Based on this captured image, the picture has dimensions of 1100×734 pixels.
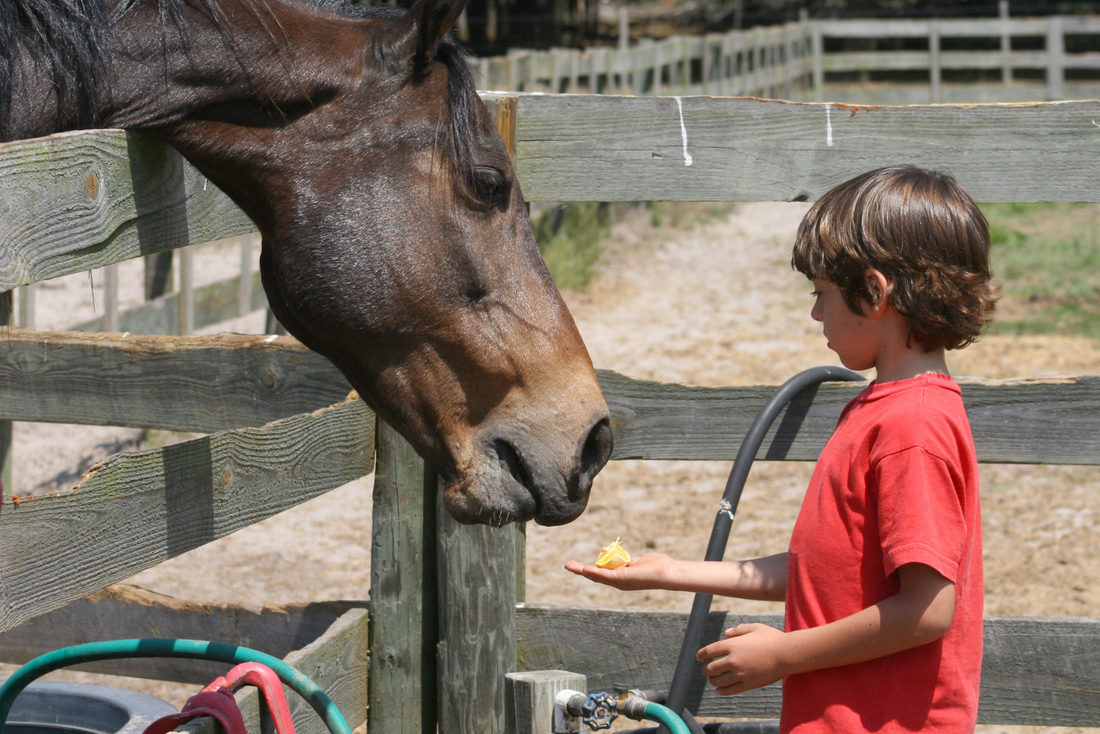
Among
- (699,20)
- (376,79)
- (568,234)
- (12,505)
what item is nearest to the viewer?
(12,505)

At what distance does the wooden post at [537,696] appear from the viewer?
192cm

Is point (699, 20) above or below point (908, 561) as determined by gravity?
above

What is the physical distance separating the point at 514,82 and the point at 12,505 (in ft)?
26.1

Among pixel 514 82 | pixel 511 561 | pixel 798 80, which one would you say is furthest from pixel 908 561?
pixel 798 80

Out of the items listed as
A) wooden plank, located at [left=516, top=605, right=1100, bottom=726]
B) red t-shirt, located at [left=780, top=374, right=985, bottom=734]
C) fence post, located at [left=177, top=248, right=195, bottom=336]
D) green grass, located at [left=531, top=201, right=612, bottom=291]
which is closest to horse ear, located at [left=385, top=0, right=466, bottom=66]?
red t-shirt, located at [left=780, top=374, right=985, bottom=734]

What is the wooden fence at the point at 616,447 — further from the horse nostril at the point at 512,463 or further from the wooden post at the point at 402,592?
the horse nostril at the point at 512,463

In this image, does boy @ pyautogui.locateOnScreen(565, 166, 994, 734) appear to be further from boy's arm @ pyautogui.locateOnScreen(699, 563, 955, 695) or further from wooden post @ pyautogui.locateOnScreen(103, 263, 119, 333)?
wooden post @ pyautogui.locateOnScreen(103, 263, 119, 333)

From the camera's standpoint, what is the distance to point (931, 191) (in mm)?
1521

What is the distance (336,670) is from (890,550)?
4.35ft

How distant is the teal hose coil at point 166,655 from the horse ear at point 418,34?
0.99 m

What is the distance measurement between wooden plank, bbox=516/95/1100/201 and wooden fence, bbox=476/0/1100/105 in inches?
458

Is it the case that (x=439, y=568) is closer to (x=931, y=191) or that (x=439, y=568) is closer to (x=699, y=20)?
(x=931, y=191)

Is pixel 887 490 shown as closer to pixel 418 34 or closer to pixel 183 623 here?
pixel 418 34

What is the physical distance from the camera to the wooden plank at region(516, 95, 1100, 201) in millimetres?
2168
